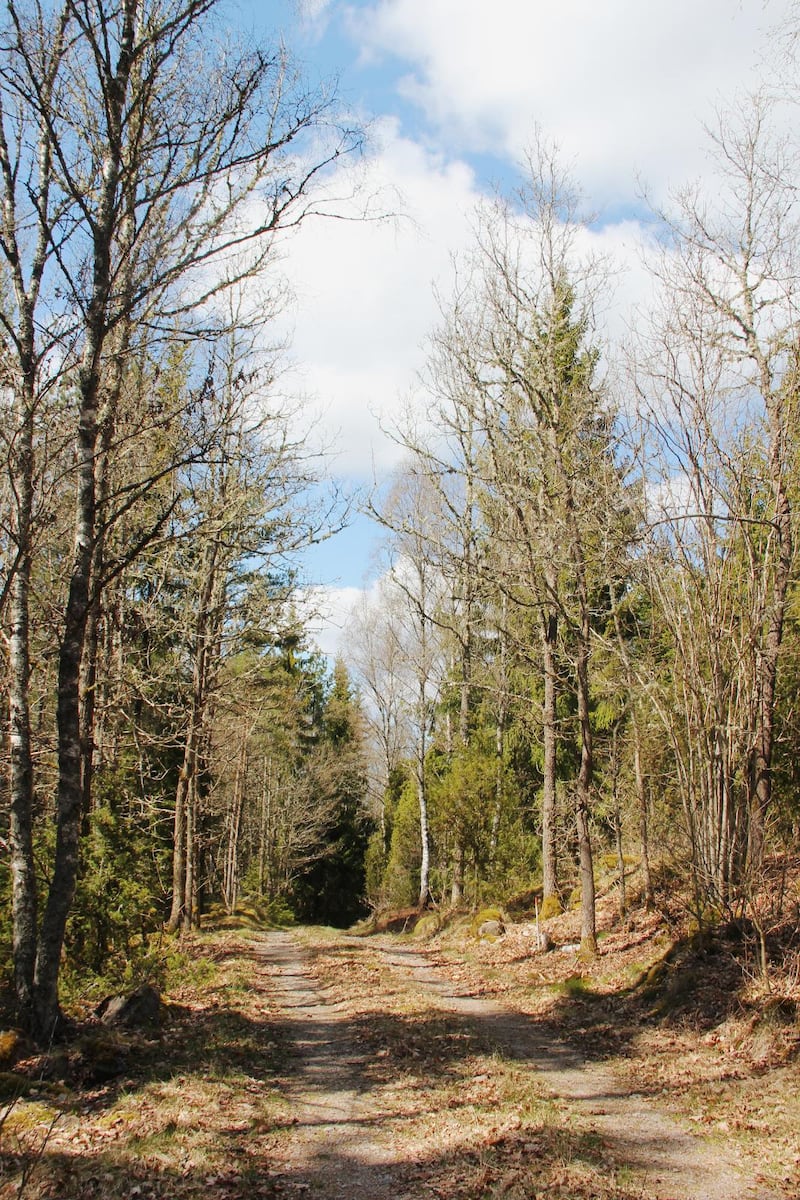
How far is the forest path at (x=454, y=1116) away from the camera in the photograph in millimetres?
4930

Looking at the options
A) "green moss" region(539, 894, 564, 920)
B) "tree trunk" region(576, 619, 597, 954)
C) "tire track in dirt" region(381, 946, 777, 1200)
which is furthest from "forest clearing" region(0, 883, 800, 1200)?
"green moss" region(539, 894, 564, 920)

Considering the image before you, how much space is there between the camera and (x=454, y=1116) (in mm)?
5988

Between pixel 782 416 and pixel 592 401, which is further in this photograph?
pixel 592 401

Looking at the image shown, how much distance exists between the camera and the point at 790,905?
876cm

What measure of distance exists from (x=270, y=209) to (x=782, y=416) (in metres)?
5.78

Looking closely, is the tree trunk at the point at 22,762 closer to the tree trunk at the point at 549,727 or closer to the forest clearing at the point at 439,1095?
the forest clearing at the point at 439,1095

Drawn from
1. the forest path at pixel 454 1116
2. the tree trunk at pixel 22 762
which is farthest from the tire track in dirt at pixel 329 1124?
the tree trunk at pixel 22 762

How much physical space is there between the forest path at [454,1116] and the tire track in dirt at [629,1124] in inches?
0.5

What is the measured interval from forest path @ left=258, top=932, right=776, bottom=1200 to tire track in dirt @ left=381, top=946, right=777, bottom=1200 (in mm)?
12

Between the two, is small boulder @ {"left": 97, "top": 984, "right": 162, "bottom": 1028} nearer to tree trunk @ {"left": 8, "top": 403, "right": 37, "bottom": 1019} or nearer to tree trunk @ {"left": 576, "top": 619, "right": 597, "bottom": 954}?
tree trunk @ {"left": 8, "top": 403, "right": 37, "bottom": 1019}

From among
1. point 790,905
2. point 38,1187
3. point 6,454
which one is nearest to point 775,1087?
point 790,905

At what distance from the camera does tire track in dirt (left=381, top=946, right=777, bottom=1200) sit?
479cm

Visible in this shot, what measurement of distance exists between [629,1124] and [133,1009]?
4.83 meters

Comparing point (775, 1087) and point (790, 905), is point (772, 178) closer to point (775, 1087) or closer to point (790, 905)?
point (790, 905)
